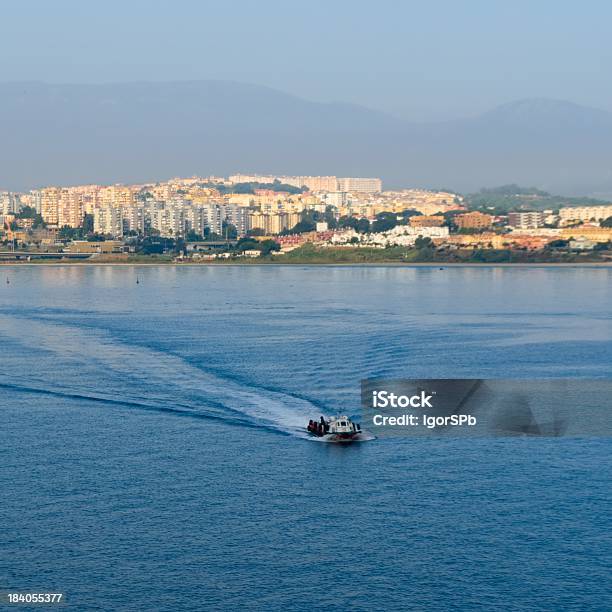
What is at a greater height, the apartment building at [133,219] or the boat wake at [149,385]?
the apartment building at [133,219]

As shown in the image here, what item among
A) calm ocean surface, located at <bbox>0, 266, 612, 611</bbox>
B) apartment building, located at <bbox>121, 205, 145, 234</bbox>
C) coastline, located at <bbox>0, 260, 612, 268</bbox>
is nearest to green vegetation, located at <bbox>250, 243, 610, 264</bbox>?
coastline, located at <bbox>0, 260, 612, 268</bbox>

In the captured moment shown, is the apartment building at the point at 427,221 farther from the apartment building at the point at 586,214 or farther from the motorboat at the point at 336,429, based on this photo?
the motorboat at the point at 336,429

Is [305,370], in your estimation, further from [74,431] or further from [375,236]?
[375,236]

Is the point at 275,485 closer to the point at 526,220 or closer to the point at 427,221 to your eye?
the point at 427,221

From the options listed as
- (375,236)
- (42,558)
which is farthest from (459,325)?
(375,236)

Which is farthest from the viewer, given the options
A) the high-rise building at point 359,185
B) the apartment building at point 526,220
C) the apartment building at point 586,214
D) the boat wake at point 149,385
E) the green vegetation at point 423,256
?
the high-rise building at point 359,185

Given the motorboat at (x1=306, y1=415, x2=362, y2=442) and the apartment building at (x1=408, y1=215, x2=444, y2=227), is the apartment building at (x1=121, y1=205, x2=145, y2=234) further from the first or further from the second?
the motorboat at (x1=306, y1=415, x2=362, y2=442)

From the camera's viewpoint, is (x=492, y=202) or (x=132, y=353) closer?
(x=132, y=353)

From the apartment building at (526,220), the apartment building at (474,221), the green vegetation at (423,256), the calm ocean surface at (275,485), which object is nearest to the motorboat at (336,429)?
the calm ocean surface at (275,485)
